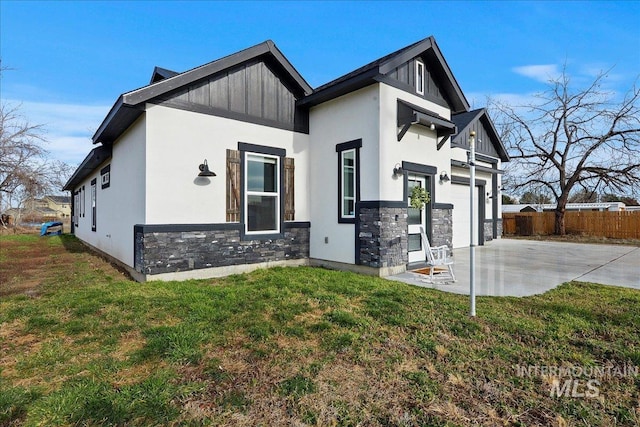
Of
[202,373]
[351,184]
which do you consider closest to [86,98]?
[351,184]

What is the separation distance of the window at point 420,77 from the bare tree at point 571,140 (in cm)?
1404

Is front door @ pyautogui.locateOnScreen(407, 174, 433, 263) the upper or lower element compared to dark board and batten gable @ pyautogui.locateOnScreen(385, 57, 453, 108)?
lower

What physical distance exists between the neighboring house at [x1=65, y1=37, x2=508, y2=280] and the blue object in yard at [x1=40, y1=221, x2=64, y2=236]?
15053 mm

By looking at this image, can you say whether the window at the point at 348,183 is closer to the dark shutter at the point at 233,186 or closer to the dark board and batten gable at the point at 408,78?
the dark board and batten gable at the point at 408,78

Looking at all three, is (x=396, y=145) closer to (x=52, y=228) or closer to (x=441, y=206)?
(x=441, y=206)

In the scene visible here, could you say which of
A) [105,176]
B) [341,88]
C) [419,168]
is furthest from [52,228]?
[419,168]

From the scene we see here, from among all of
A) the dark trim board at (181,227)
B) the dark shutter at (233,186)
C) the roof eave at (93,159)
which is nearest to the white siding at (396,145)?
the dark shutter at (233,186)

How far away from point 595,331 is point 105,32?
13.0 metres

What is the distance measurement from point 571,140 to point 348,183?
16925mm

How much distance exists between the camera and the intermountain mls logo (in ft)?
8.59

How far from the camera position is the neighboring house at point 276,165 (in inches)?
242

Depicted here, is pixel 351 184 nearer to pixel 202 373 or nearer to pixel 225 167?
pixel 225 167

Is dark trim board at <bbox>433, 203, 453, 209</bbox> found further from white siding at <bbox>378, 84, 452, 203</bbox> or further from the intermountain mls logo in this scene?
the intermountain mls logo

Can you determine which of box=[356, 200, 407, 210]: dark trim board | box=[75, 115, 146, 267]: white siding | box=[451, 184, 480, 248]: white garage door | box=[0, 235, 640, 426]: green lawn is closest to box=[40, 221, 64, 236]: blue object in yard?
box=[75, 115, 146, 267]: white siding
